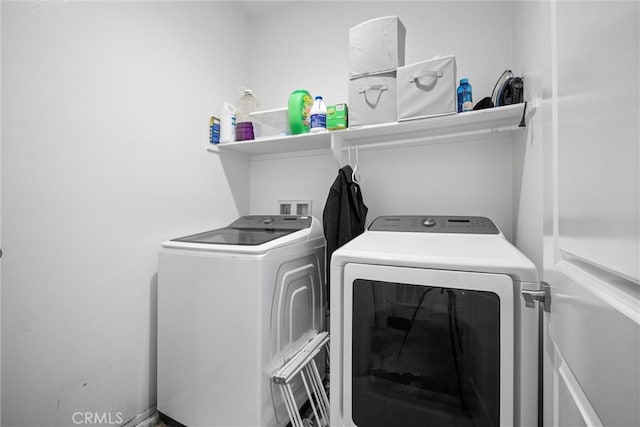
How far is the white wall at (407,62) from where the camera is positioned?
1658mm

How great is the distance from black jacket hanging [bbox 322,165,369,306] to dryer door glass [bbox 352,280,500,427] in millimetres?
640

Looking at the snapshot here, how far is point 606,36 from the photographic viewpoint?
417 mm

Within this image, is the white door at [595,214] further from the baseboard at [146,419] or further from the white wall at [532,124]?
the baseboard at [146,419]

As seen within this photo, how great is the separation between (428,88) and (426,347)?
49.1 inches

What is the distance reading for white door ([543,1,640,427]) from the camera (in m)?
0.37

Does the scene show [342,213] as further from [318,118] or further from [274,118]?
[274,118]

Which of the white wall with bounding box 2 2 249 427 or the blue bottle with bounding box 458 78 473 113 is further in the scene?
the blue bottle with bounding box 458 78 473 113

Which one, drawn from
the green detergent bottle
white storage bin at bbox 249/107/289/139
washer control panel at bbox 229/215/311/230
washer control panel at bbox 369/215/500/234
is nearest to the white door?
washer control panel at bbox 369/215/500/234

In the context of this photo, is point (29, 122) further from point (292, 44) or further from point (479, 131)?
point (479, 131)

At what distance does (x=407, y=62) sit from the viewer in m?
1.89

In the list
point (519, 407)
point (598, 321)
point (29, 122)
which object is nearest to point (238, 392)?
point (519, 407)

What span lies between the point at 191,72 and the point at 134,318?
1.59 metres

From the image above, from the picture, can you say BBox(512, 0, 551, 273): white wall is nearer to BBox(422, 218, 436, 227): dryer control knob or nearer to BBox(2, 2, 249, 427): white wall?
BBox(422, 218, 436, 227): dryer control knob

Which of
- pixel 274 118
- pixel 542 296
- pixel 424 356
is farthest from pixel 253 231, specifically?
pixel 542 296
